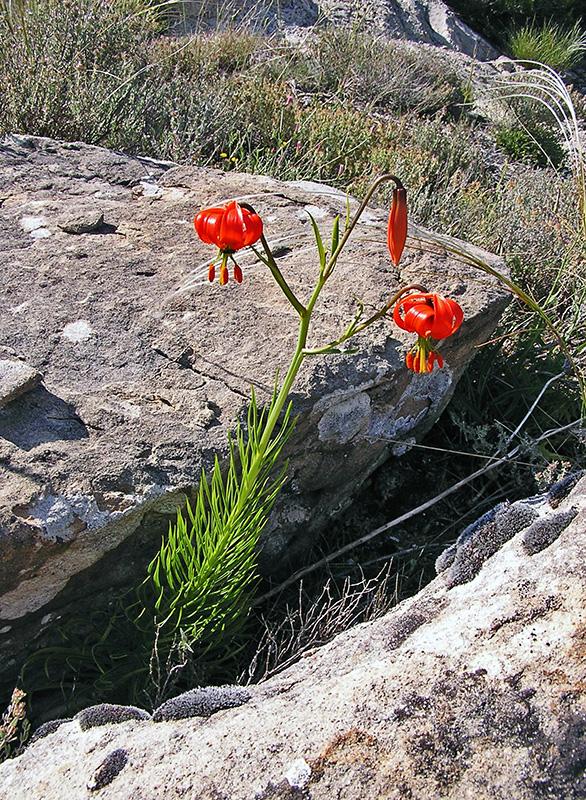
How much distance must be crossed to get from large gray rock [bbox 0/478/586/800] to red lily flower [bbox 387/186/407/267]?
751 millimetres

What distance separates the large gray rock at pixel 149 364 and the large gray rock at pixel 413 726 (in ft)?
1.72

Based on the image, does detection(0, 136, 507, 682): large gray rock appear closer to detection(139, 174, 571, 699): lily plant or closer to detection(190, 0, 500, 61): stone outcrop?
detection(139, 174, 571, 699): lily plant

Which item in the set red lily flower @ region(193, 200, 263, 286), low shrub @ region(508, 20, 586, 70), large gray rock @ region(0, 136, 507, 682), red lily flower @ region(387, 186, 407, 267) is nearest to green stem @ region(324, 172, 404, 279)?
red lily flower @ region(387, 186, 407, 267)

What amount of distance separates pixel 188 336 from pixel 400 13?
31.0 feet

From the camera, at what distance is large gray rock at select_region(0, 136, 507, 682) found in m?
1.99

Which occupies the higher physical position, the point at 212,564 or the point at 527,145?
the point at 212,564

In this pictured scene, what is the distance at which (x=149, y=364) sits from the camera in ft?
7.66

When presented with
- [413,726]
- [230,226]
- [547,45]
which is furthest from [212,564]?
[547,45]

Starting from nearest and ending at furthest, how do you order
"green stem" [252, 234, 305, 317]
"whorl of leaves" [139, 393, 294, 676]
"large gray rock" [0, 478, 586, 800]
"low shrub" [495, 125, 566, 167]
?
1. "large gray rock" [0, 478, 586, 800]
2. "green stem" [252, 234, 305, 317]
3. "whorl of leaves" [139, 393, 294, 676]
4. "low shrub" [495, 125, 566, 167]

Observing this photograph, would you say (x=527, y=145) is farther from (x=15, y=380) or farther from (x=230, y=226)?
(x=230, y=226)

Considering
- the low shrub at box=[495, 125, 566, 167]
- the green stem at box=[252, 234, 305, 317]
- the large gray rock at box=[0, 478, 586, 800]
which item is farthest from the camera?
the low shrub at box=[495, 125, 566, 167]

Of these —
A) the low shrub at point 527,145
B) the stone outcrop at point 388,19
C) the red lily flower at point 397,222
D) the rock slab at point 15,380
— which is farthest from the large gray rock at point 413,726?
the stone outcrop at point 388,19

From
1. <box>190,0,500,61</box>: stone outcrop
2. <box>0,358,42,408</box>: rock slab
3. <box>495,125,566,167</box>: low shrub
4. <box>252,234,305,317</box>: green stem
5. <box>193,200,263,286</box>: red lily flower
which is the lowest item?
<box>495,125,566,167</box>: low shrub

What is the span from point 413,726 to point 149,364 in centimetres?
138
